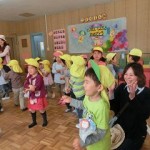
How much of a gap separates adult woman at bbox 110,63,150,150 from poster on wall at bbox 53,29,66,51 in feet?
14.1

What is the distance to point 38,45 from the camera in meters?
6.29

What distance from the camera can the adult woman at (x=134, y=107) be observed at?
1374 millimetres

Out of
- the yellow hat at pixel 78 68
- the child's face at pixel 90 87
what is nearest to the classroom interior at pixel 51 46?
the yellow hat at pixel 78 68

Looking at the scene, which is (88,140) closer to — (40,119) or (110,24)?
(40,119)

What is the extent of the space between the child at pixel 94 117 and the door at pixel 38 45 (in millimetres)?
→ 5217

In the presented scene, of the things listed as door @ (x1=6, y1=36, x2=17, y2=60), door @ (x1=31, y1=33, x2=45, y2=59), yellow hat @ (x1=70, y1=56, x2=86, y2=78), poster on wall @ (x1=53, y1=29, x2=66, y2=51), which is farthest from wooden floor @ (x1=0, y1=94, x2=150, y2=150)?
door @ (x1=6, y1=36, x2=17, y2=60)

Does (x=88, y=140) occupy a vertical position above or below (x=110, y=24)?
below

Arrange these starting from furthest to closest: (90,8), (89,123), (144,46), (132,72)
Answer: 1. (90,8)
2. (144,46)
3. (132,72)
4. (89,123)

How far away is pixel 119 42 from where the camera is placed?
14.6ft

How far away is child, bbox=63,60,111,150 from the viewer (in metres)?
1.07

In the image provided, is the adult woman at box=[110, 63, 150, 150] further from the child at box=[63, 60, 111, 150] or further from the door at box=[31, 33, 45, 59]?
the door at box=[31, 33, 45, 59]

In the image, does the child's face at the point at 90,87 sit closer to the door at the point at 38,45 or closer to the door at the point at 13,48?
the door at the point at 38,45

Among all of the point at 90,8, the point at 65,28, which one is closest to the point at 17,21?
the point at 65,28

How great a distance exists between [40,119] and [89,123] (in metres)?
1.99
